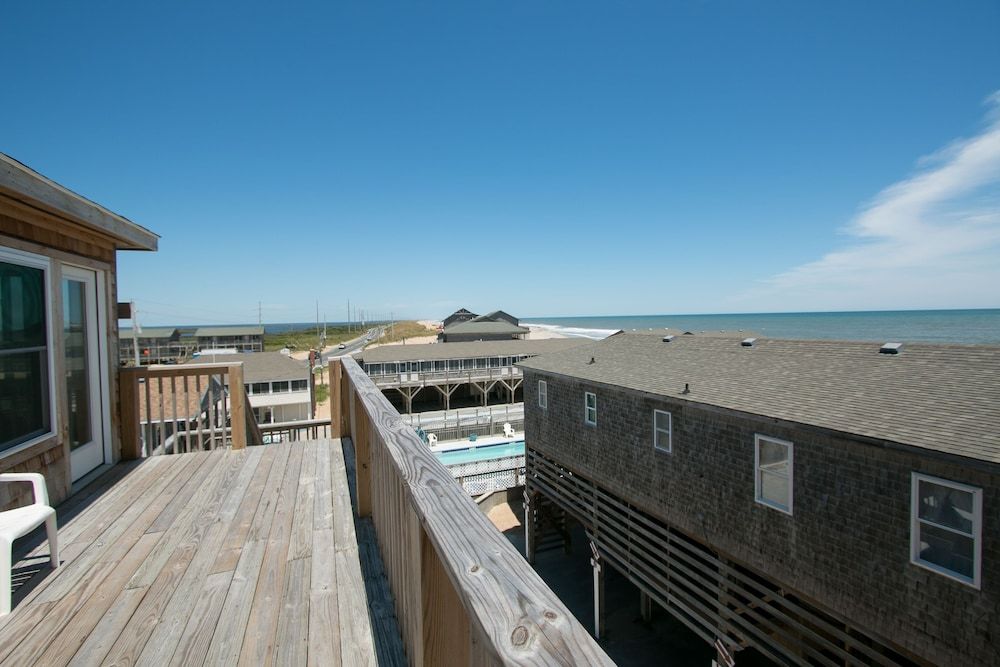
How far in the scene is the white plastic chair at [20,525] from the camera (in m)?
2.06

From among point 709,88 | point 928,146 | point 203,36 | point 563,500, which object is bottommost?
point 563,500

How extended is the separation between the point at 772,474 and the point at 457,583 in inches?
332

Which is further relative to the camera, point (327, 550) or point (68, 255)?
point (68, 255)

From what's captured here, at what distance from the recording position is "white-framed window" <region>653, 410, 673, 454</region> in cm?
903

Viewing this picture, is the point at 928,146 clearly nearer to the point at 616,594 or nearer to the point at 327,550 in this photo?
the point at 616,594

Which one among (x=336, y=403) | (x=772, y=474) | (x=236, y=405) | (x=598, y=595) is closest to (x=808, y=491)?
(x=772, y=474)

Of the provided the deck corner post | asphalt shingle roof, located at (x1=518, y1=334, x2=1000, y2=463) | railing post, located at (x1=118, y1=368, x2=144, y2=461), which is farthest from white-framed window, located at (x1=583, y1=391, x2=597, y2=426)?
railing post, located at (x1=118, y1=368, x2=144, y2=461)

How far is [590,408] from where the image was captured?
38.0 feet

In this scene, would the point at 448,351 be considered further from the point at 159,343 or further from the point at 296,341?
the point at 296,341

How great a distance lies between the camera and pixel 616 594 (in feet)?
42.1

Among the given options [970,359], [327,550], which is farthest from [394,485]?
[970,359]

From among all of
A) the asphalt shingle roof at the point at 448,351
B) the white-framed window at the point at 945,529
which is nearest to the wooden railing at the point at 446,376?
the asphalt shingle roof at the point at 448,351

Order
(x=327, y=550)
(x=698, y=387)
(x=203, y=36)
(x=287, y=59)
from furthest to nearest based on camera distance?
1. (x=287, y=59)
2. (x=698, y=387)
3. (x=203, y=36)
4. (x=327, y=550)

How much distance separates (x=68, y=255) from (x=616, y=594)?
14.1 metres
